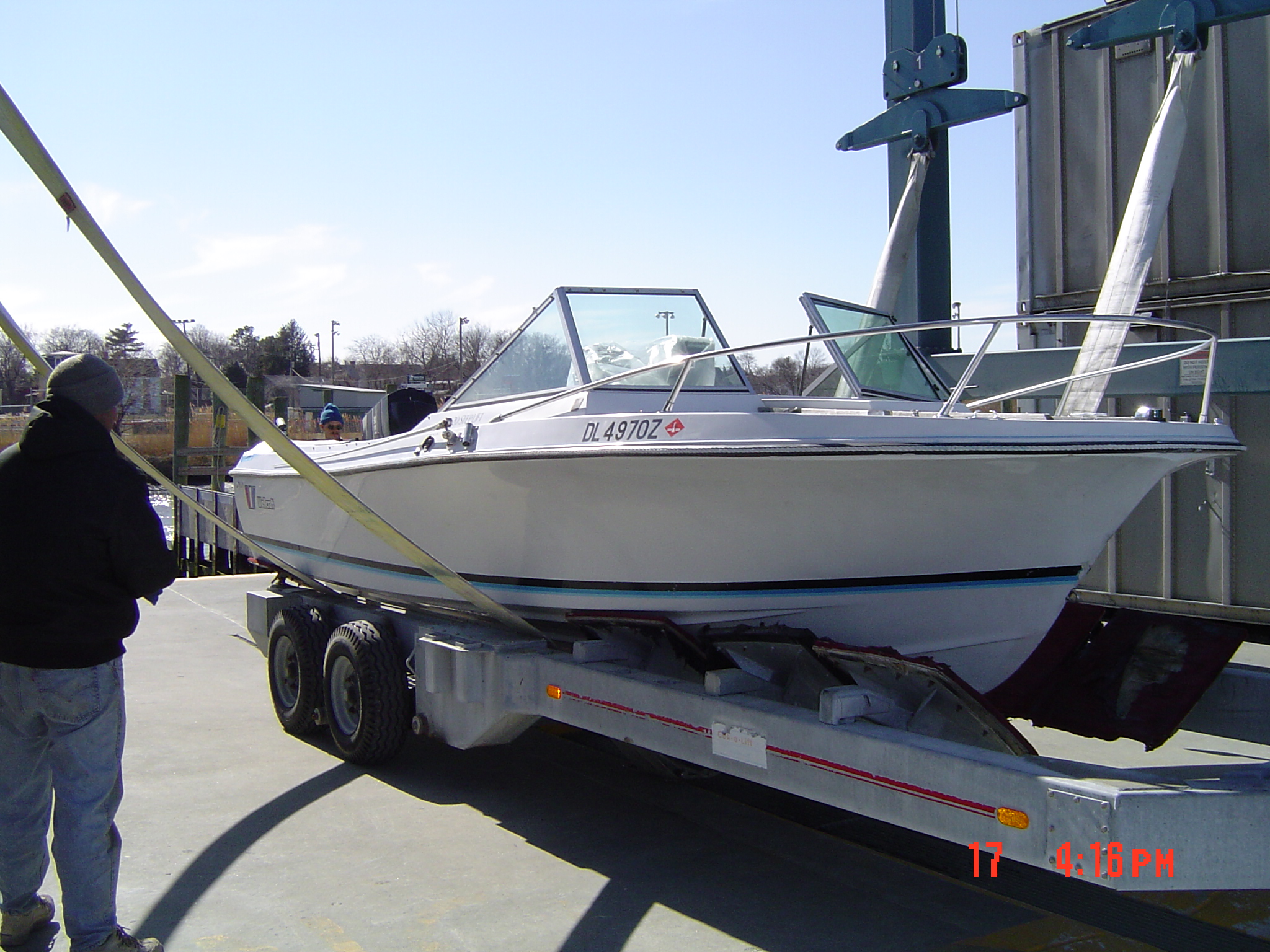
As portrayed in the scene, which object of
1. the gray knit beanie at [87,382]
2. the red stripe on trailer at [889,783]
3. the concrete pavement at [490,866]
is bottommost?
the concrete pavement at [490,866]

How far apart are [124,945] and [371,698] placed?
2.20 m

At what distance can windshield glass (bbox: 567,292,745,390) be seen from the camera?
4.93 meters

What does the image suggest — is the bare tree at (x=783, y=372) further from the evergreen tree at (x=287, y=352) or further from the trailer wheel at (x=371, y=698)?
the evergreen tree at (x=287, y=352)

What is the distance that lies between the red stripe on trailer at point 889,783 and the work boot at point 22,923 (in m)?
2.28

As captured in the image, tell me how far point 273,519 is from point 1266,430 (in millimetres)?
6772

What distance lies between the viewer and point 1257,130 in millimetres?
7305

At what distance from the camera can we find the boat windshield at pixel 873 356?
5.09 m

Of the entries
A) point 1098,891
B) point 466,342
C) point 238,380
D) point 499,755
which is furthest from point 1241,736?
point 466,342

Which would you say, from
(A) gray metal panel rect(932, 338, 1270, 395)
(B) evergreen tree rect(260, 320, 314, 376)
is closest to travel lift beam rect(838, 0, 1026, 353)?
→ (A) gray metal panel rect(932, 338, 1270, 395)

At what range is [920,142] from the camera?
7391 millimetres

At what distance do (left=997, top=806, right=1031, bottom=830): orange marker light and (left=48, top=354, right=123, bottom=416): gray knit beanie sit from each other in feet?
9.11

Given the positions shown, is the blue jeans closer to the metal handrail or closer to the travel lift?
the travel lift

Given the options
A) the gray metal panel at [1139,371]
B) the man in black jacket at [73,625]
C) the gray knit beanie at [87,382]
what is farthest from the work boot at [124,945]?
the gray metal panel at [1139,371]

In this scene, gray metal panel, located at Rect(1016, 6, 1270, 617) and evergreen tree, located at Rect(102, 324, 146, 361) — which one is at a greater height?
evergreen tree, located at Rect(102, 324, 146, 361)
